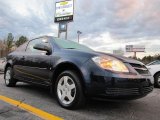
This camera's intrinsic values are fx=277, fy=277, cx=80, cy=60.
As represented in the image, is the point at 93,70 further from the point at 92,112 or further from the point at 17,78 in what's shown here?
the point at 17,78

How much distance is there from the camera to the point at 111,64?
4.52 m

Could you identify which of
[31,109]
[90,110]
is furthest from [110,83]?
[31,109]

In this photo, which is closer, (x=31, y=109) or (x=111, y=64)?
(x=111, y=64)

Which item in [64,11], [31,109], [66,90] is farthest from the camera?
[64,11]

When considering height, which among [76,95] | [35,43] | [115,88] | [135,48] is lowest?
[76,95]

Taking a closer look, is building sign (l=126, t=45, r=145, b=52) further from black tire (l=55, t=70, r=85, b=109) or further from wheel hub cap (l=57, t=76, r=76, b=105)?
black tire (l=55, t=70, r=85, b=109)

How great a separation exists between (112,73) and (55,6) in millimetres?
27808

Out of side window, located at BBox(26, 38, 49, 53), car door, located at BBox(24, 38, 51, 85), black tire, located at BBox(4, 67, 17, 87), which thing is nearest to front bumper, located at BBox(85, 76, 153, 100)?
car door, located at BBox(24, 38, 51, 85)

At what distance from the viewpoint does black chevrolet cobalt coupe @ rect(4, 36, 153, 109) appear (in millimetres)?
4371

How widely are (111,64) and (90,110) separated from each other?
2.96 ft

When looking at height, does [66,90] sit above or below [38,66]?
below

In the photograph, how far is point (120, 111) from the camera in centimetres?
481

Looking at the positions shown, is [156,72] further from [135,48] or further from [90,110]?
[135,48]

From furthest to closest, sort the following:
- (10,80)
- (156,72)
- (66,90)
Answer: (156,72) < (10,80) < (66,90)
